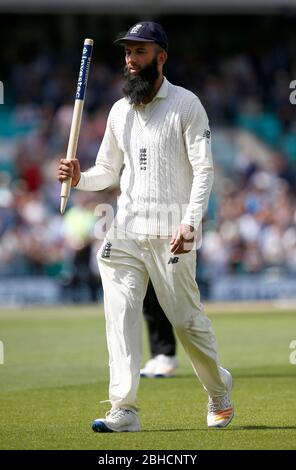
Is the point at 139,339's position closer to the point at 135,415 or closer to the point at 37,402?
the point at 135,415

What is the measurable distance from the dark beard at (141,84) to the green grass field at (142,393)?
2368 millimetres

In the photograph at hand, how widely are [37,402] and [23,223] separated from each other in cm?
1473

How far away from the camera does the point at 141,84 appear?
8.03m

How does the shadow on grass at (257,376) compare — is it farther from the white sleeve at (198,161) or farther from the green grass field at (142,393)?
the white sleeve at (198,161)

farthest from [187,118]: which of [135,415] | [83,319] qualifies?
[83,319]

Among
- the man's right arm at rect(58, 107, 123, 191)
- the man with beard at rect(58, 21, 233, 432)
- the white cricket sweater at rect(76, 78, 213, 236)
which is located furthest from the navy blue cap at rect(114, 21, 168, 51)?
the man's right arm at rect(58, 107, 123, 191)

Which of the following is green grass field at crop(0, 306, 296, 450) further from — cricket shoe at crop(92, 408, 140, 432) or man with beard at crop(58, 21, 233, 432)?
man with beard at crop(58, 21, 233, 432)

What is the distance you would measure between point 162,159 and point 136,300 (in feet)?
3.32

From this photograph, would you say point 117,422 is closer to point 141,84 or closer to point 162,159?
point 162,159

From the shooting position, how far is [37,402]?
9.89 metres

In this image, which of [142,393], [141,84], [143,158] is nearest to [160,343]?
[142,393]

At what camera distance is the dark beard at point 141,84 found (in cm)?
804

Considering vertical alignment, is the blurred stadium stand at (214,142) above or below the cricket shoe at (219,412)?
above

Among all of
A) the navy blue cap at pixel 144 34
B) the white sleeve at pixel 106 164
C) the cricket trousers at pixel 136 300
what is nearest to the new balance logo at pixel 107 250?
the cricket trousers at pixel 136 300
